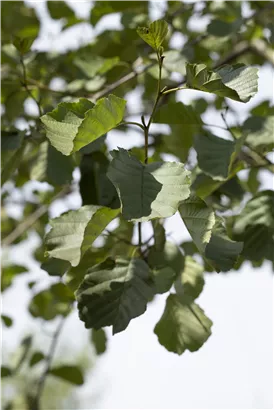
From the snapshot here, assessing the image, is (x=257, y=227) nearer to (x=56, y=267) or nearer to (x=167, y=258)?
(x=167, y=258)

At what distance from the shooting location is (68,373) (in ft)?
6.30

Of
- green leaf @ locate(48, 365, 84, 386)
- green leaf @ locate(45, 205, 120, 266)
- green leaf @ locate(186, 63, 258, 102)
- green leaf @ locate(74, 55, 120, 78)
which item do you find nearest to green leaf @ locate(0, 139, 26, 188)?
green leaf @ locate(45, 205, 120, 266)

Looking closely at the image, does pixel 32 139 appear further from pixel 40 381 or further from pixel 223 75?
pixel 40 381

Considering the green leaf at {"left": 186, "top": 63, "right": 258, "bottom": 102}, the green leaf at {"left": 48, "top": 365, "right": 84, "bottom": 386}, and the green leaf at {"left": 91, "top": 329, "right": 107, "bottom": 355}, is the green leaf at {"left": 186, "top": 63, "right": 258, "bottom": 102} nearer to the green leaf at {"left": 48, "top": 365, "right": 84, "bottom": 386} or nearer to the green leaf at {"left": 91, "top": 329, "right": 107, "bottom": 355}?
the green leaf at {"left": 91, "top": 329, "right": 107, "bottom": 355}

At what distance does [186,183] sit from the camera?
844 millimetres

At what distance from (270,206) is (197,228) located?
380 millimetres

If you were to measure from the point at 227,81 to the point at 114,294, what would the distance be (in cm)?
39

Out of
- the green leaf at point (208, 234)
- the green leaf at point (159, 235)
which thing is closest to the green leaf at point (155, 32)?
the green leaf at point (208, 234)

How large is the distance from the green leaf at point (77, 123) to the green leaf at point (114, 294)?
9.9 inches

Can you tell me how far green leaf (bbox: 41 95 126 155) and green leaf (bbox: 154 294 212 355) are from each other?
1.42 ft

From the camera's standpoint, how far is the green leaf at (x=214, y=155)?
3.62 ft

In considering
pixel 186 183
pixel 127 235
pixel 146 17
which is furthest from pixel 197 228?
pixel 146 17

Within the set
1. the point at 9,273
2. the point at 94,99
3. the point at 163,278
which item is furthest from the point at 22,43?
the point at 9,273

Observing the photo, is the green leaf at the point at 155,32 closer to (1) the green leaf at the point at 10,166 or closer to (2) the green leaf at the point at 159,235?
(2) the green leaf at the point at 159,235
